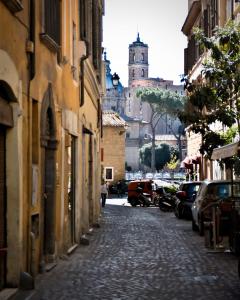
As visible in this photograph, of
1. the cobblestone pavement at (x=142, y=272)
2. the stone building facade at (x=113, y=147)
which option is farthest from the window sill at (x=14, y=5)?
the stone building facade at (x=113, y=147)

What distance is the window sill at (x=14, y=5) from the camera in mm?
9117

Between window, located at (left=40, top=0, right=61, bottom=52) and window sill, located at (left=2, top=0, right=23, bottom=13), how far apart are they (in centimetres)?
210

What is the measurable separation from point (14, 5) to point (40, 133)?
2948 mm

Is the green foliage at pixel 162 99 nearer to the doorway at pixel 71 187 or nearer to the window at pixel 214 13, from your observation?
the window at pixel 214 13

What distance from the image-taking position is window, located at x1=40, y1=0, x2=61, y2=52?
12203 mm

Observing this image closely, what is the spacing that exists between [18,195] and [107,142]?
5263cm

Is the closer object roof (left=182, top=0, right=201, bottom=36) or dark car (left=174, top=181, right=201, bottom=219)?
dark car (left=174, top=181, right=201, bottom=219)

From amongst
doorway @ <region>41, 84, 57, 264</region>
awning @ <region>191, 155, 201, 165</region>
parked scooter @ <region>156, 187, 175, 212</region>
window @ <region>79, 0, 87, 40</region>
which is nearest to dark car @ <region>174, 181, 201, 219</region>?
parked scooter @ <region>156, 187, 175, 212</region>

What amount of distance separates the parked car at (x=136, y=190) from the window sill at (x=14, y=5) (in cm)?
3189

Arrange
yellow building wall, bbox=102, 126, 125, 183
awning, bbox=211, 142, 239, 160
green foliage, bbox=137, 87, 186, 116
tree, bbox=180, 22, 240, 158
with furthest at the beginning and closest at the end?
1. green foliage, bbox=137, 87, 186, 116
2. yellow building wall, bbox=102, 126, 125, 183
3. tree, bbox=180, 22, 240, 158
4. awning, bbox=211, 142, 239, 160

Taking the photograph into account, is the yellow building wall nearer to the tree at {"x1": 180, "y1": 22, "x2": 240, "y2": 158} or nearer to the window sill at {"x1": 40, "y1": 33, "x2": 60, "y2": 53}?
the tree at {"x1": 180, "y1": 22, "x2": 240, "y2": 158}

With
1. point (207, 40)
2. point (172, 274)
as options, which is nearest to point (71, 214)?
point (172, 274)

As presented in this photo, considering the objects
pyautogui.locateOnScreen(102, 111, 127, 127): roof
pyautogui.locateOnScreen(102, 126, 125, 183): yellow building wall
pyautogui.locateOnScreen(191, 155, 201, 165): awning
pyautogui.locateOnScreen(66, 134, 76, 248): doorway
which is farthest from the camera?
pyautogui.locateOnScreen(102, 126, 125, 183): yellow building wall

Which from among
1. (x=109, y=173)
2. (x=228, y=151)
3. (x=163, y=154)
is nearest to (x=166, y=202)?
(x=228, y=151)
